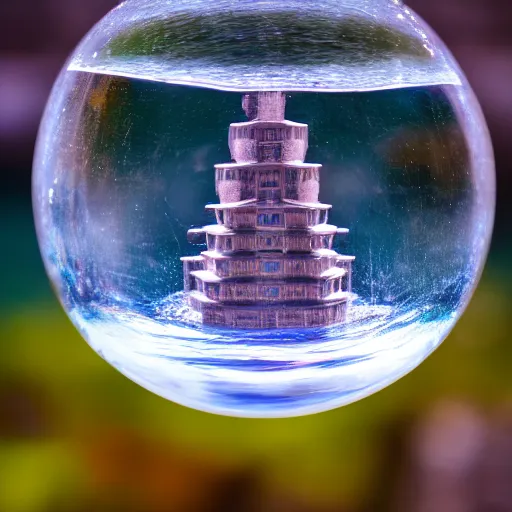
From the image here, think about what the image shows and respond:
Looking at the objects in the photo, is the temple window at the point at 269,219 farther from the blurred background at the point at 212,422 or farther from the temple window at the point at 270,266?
the blurred background at the point at 212,422

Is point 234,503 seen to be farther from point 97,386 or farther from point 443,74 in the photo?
point 443,74

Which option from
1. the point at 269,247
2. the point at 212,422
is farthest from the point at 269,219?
A: the point at 212,422

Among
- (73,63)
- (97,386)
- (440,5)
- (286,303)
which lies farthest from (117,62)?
(440,5)

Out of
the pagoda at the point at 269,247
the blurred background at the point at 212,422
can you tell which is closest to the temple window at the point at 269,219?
the pagoda at the point at 269,247

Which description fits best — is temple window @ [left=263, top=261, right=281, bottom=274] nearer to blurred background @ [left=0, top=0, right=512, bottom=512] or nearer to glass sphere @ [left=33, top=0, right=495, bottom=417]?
glass sphere @ [left=33, top=0, right=495, bottom=417]

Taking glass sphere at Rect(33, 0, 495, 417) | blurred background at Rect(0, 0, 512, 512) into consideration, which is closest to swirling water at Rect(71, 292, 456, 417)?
glass sphere at Rect(33, 0, 495, 417)
